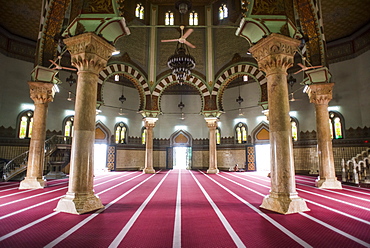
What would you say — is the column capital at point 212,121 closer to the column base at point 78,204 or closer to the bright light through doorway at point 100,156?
the bright light through doorway at point 100,156

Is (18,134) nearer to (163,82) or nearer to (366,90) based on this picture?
(163,82)

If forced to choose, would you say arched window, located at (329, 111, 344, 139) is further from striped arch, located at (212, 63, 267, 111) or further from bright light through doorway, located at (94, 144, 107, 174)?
bright light through doorway, located at (94, 144, 107, 174)

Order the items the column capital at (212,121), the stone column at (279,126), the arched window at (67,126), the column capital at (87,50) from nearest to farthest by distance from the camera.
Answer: the stone column at (279,126), the column capital at (87,50), the column capital at (212,121), the arched window at (67,126)

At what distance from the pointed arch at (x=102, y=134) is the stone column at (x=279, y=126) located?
12.9 meters

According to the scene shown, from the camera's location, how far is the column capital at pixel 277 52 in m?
4.42

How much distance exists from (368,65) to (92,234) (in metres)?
13.1

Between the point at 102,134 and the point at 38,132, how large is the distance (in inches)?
331

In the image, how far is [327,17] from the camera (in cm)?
1101

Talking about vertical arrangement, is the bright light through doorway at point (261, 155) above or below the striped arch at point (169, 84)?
below

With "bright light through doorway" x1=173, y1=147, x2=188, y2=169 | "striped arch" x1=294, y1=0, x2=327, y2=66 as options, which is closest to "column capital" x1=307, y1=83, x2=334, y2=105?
"striped arch" x1=294, y1=0, x2=327, y2=66

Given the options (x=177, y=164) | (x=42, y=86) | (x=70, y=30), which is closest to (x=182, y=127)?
(x=177, y=164)

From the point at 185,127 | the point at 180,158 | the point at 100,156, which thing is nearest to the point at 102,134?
the point at 100,156

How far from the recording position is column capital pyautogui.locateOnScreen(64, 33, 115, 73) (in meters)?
4.39

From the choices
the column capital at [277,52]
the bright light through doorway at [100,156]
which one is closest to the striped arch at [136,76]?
the bright light through doorway at [100,156]
